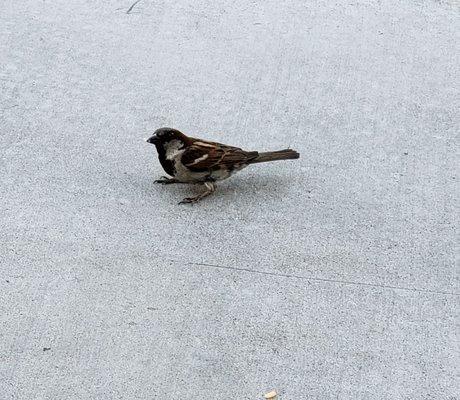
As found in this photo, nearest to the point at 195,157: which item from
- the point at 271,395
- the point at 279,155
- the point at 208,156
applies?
the point at 208,156

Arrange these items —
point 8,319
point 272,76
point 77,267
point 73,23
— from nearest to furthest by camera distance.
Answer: point 8,319
point 77,267
point 272,76
point 73,23

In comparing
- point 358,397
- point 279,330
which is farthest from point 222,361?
point 358,397

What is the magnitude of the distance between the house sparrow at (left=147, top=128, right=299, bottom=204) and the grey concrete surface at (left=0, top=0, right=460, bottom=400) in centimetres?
14

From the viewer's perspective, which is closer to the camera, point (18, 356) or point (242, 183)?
point (18, 356)

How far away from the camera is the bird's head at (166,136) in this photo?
169 inches

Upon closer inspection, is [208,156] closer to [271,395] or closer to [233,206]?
[233,206]

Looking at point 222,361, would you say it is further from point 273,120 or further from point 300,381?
point 273,120

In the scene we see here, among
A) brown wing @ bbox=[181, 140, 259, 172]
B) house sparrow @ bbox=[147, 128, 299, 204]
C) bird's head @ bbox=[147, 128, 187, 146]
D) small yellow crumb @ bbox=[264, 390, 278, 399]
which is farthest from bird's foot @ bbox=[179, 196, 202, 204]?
small yellow crumb @ bbox=[264, 390, 278, 399]

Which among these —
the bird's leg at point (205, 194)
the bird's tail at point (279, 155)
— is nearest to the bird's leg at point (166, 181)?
the bird's leg at point (205, 194)

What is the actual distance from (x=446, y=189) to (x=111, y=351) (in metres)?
1.99

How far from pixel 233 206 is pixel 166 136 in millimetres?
480

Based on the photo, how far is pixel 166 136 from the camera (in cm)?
430

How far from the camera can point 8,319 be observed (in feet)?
11.9

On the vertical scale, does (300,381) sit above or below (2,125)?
below
